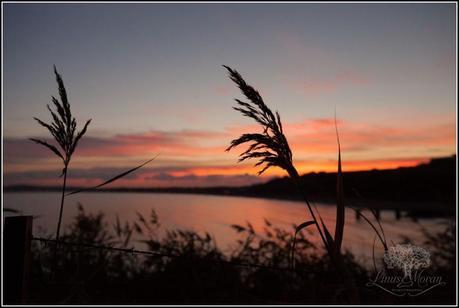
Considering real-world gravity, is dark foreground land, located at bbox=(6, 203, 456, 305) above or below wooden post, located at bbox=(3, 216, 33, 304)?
below

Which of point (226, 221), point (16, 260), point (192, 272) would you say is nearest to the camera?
point (16, 260)

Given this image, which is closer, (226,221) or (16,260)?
(16,260)

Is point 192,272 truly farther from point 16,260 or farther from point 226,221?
point 226,221

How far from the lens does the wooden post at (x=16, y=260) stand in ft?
7.07

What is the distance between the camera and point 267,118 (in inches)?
71.1

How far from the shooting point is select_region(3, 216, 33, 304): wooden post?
215cm

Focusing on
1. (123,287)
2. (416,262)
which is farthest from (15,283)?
(123,287)

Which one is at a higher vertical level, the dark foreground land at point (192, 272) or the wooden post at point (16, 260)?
the wooden post at point (16, 260)

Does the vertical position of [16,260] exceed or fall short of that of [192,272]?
it exceeds it

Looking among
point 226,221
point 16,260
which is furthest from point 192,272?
point 226,221

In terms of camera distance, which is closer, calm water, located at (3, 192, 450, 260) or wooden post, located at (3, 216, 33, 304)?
wooden post, located at (3, 216, 33, 304)

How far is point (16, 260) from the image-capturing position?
2.16 metres

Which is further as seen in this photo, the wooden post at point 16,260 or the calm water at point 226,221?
the calm water at point 226,221

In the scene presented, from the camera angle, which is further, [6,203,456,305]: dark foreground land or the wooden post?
[6,203,456,305]: dark foreground land
